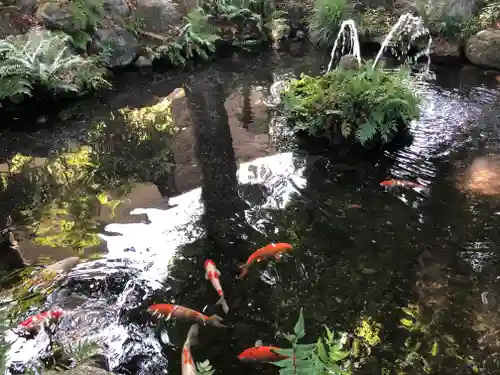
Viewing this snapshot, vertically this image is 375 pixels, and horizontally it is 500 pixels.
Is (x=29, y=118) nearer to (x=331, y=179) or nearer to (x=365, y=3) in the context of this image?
(x=331, y=179)

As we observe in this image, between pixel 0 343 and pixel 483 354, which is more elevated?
pixel 0 343

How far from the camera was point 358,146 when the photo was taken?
704 centimetres

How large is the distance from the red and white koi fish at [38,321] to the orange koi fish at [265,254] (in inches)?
69.5

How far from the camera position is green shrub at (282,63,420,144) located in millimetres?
6664

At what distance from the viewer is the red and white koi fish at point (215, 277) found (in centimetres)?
419

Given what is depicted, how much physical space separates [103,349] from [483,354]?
316 cm

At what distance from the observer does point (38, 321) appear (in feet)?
13.0

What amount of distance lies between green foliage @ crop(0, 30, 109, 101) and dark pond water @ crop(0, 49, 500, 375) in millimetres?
1403

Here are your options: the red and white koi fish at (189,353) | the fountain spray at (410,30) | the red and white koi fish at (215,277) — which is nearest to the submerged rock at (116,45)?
the fountain spray at (410,30)

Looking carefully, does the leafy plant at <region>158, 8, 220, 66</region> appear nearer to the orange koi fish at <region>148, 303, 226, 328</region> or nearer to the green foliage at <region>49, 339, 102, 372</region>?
the orange koi fish at <region>148, 303, 226, 328</region>

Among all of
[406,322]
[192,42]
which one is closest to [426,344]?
[406,322]

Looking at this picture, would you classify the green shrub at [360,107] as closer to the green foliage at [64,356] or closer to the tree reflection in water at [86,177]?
the tree reflection in water at [86,177]

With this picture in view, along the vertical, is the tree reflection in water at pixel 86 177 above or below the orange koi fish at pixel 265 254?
below

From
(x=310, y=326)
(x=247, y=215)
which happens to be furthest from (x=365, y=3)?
(x=310, y=326)
